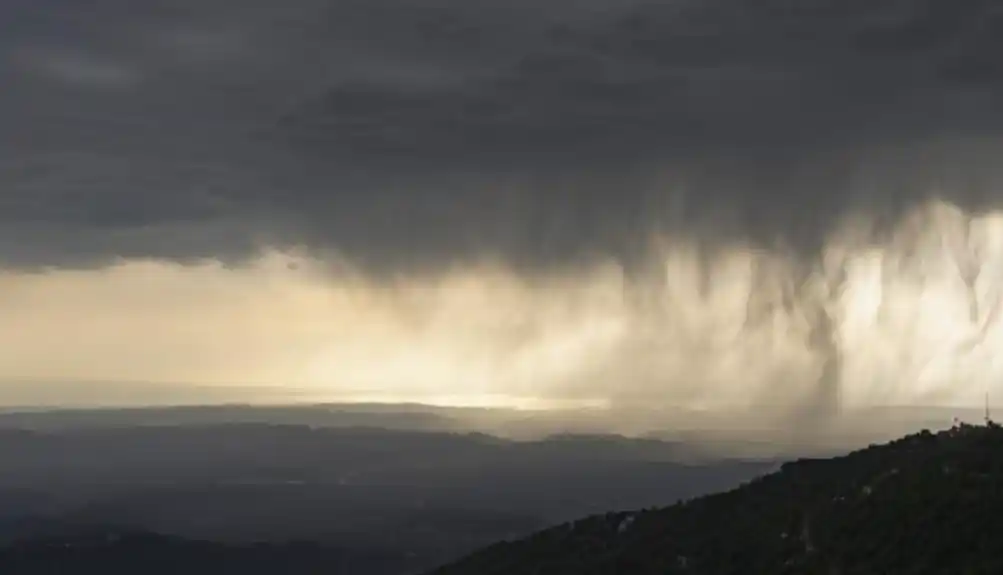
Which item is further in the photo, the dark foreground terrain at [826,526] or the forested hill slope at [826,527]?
the dark foreground terrain at [826,526]

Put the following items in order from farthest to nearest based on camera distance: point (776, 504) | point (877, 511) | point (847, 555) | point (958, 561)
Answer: point (776, 504) → point (877, 511) → point (847, 555) → point (958, 561)

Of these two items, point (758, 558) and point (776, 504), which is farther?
point (776, 504)

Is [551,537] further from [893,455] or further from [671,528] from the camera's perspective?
[893,455]

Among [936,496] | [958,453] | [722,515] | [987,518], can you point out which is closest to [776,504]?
[722,515]

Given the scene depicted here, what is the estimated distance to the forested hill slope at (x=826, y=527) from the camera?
278ft

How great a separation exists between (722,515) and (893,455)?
2243 cm

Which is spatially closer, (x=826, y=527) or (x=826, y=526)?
(x=826, y=527)

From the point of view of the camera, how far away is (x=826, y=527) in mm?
100750


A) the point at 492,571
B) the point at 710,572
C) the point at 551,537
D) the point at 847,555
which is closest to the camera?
the point at 847,555

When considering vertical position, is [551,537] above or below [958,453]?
below

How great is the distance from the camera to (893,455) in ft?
448

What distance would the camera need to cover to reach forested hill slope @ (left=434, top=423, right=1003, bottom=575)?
84875 millimetres

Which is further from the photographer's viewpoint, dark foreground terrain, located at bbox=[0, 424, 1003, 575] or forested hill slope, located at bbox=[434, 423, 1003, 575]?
dark foreground terrain, located at bbox=[0, 424, 1003, 575]

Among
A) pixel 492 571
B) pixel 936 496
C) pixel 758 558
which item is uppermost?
pixel 936 496
